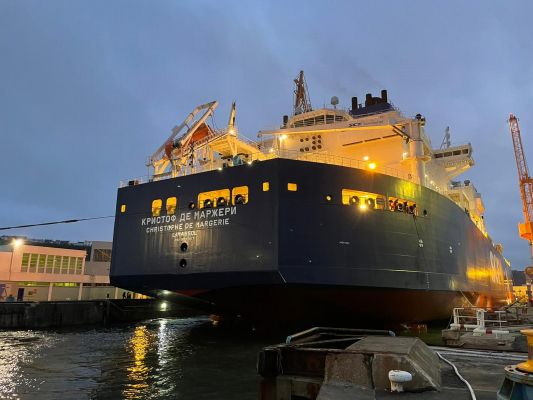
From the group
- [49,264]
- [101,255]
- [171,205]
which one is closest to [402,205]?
[171,205]

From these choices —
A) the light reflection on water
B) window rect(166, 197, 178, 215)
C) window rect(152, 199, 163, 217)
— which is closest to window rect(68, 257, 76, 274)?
the light reflection on water

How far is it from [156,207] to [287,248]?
6348 mm

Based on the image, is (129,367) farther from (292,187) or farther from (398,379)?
(398,379)

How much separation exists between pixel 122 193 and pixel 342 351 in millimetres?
14830

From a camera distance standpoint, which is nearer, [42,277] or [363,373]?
[363,373]

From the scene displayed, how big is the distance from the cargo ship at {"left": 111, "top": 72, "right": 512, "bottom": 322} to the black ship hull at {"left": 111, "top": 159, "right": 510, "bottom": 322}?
4 centimetres

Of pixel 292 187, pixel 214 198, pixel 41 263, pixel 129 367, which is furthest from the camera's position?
pixel 41 263

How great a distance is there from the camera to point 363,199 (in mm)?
15031

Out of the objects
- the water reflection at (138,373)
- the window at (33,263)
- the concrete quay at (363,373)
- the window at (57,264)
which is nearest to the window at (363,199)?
the water reflection at (138,373)

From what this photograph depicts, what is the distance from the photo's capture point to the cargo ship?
13.6 m

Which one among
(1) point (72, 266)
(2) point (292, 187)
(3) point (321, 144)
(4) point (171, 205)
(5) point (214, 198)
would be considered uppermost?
(3) point (321, 144)

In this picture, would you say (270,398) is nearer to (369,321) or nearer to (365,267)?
(365,267)

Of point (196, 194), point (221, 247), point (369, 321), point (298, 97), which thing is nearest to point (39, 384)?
point (221, 247)

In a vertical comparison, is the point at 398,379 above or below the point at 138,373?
above
